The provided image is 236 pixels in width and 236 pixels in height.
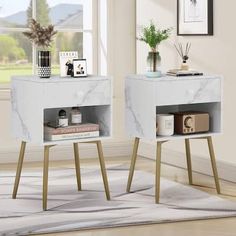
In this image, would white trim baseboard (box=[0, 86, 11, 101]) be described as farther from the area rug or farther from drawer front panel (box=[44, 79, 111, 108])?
drawer front panel (box=[44, 79, 111, 108])

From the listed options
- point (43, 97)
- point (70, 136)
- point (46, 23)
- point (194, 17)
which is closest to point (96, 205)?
point (70, 136)

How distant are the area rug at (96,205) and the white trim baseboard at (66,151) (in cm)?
73

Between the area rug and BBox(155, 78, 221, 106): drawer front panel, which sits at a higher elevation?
BBox(155, 78, 221, 106): drawer front panel

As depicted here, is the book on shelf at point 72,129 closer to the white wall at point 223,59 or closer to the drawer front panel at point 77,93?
the drawer front panel at point 77,93

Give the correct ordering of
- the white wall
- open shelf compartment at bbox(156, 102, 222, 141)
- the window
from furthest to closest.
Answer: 1. the window
2. the white wall
3. open shelf compartment at bbox(156, 102, 222, 141)

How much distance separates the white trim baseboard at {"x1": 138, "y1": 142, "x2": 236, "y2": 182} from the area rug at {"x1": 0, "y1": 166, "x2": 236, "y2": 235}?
42cm

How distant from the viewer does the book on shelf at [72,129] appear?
414cm

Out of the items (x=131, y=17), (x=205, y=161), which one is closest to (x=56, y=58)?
(x=131, y=17)

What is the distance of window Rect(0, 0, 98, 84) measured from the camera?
591 cm

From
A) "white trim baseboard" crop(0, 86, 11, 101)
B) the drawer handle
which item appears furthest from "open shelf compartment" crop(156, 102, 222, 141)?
"white trim baseboard" crop(0, 86, 11, 101)

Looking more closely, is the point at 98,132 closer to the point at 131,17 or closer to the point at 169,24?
the point at 169,24

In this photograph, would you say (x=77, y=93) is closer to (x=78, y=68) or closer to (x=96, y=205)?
(x=78, y=68)

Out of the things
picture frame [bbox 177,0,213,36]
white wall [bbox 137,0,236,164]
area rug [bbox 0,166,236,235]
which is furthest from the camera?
picture frame [bbox 177,0,213,36]

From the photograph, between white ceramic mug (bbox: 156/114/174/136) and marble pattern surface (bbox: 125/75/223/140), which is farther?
white ceramic mug (bbox: 156/114/174/136)
